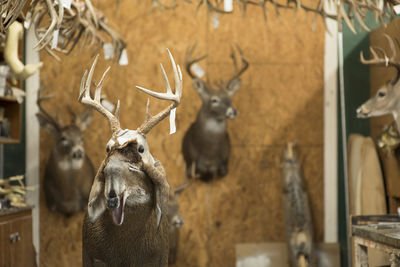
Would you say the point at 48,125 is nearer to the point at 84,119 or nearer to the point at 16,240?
the point at 84,119

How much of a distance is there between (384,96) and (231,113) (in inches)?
56.4

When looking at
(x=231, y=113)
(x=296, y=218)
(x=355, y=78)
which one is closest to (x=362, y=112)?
(x=355, y=78)

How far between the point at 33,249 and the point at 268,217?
2.43 m

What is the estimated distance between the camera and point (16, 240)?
156 inches

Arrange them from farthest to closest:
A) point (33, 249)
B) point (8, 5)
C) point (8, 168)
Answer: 1. point (8, 168)
2. point (33, 249)
3. point (8, 5)

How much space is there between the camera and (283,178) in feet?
17.4

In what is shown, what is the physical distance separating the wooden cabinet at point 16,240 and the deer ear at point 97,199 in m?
2.02

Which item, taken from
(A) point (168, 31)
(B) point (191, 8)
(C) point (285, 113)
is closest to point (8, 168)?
(A) point (168, 31)

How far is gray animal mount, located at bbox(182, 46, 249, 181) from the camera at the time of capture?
511cm

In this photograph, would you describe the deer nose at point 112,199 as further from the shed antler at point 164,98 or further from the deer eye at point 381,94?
the deer eye at point 381,94

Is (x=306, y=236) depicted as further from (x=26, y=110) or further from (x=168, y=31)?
(x=26, y=110)

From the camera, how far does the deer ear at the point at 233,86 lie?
5164 mm

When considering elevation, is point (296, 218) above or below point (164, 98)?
below

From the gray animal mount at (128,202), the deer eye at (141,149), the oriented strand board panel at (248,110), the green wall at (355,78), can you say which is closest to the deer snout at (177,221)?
the oriented strand board panel at (248,110)
